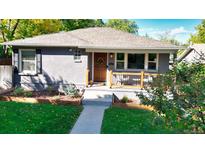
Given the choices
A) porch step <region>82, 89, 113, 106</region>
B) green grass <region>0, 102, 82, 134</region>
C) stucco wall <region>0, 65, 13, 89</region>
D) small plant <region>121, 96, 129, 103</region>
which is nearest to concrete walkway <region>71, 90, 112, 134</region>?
porch step <region>82, 89, 113, 106</region>

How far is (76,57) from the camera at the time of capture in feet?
44.9

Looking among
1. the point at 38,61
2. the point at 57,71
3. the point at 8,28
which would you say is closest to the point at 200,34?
the point at 8,28

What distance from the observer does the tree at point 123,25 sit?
152 feet

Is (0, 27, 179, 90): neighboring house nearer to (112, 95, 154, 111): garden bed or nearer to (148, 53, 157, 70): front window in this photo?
(148, 53, 157, 70): front window

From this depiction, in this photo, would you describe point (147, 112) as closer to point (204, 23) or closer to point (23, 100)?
point (23, 100)

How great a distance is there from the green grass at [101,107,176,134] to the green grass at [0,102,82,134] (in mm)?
1203

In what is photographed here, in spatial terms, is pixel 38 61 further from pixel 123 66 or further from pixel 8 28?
pixel 8 28

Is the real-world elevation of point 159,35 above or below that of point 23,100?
above

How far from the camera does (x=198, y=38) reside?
33250mm

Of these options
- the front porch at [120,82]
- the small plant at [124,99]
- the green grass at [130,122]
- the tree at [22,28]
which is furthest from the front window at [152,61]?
the tree at [22,28]

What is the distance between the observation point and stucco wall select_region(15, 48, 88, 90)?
44.9 ft

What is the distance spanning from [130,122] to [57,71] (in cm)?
651

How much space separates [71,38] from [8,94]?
14.8 feet
